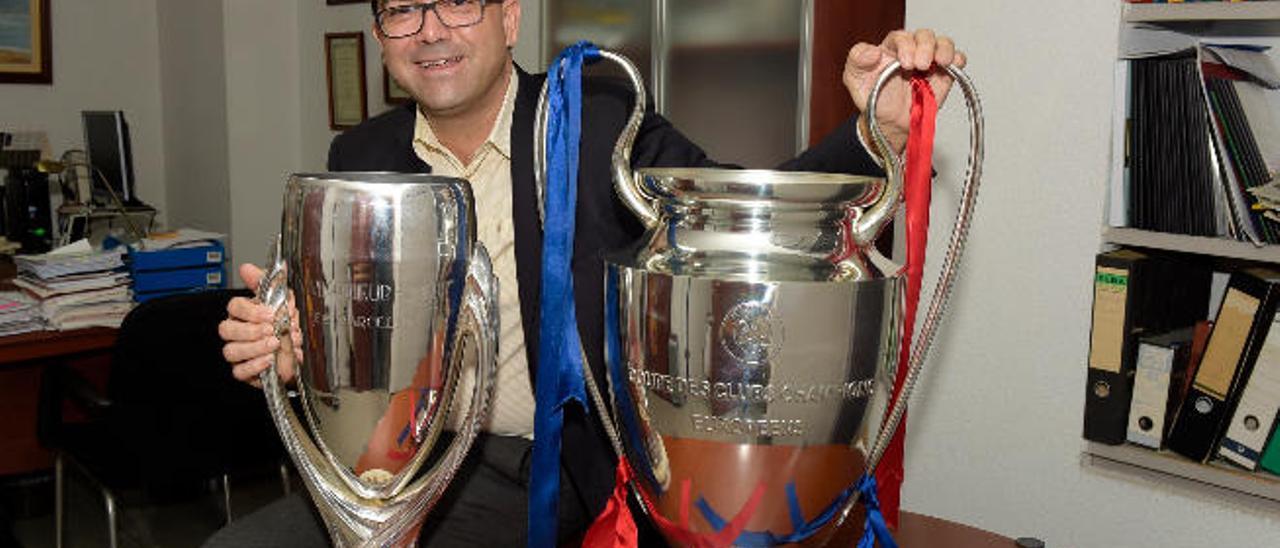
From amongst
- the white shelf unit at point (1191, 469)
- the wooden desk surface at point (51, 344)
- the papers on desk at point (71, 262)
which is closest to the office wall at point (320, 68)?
the papers on desk at point (71, 262)

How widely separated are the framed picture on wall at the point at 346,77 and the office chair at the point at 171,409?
1.50 metres

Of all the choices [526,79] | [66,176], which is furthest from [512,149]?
[66,176]

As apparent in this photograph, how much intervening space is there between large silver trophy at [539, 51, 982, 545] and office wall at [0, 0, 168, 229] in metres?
3.67

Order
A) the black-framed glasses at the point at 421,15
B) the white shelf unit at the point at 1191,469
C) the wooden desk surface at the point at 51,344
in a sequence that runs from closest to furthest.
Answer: the black-framed glasses at the point at 421,15, the white shelf unit at the point at 1191,469, the wooden desk surface at the point at 51,344

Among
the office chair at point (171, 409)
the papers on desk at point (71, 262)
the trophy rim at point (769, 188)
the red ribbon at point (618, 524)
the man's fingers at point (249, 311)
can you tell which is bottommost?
the office chair at point (171, 409)

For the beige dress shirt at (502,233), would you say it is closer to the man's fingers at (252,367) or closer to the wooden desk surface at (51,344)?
the man's fingers at (252,367)

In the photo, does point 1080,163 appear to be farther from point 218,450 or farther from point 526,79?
point 218,450

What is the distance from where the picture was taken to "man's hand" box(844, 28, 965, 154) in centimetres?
87

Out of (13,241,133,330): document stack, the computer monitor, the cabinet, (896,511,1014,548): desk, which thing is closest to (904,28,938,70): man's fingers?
(896,511,1014,548): desk

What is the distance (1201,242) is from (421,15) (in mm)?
1255

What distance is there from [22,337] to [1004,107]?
2149mm

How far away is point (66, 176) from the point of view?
356cm

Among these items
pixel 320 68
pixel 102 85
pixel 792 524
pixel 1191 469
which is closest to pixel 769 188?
pixel 792 524

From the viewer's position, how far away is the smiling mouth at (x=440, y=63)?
4.21 feet
